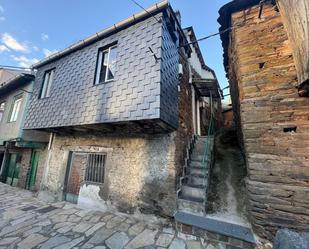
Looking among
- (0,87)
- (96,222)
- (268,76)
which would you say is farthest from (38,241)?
(0,87)

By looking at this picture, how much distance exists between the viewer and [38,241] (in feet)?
11.2

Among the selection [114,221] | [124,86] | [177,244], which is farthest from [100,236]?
[124,86]

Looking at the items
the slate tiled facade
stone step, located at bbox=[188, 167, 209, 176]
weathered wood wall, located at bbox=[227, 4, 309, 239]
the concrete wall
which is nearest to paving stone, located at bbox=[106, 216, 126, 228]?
the concrete wall

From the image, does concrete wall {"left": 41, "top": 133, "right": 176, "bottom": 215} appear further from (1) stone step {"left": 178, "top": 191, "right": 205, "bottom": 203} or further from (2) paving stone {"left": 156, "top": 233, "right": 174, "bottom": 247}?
(2) paving stone {"left": 156, "top": 233, "right": 174, "bottom": 247}

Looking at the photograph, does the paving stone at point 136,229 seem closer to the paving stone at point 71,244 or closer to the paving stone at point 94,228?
the paving stone at point 94,228

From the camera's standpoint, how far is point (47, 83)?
6.94m

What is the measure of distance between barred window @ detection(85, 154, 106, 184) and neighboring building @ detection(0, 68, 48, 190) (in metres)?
3.60

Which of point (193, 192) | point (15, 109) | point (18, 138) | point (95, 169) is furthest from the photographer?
point (15, 109)

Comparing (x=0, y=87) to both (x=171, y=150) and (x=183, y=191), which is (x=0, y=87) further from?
(x=183, y=191)

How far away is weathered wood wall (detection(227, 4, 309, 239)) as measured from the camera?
112 inches

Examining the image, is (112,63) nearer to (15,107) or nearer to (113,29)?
(113,29)

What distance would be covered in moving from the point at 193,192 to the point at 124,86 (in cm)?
349

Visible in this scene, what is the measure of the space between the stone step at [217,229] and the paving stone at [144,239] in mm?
663

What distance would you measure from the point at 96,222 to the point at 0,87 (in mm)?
9707
